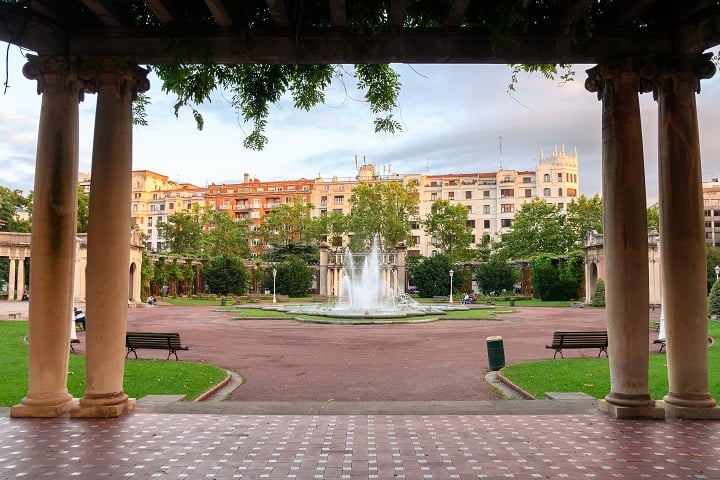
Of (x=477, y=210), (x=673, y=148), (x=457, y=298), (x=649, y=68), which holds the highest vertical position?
(x=477, y=210)

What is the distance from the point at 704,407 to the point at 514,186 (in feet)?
318

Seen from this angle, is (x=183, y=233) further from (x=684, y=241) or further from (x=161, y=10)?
(x=684, y=241)

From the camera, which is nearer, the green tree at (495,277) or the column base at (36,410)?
the column base at (36,410)

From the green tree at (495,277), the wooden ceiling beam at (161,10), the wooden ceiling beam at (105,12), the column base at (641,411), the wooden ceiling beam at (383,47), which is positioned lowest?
the column base at (641,411)

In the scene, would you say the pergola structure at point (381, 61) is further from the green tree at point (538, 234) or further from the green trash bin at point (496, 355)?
the green tree at point (538, 234)

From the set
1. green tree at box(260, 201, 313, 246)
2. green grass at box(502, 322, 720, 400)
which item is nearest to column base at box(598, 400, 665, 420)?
green grass at box(502, 322, 720, 400)

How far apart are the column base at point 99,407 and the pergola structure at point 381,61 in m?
0.02

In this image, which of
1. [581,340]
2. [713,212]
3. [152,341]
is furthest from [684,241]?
[713,212]

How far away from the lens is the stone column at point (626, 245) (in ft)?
25.6

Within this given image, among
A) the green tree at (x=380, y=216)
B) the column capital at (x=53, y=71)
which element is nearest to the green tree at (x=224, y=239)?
the green tree at (x=380, y=216)

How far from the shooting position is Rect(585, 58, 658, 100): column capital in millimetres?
7883

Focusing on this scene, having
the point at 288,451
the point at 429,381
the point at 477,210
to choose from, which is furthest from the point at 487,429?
the point at 477,210

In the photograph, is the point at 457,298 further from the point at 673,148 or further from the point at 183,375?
the point at 673,148

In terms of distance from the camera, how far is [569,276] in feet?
187
